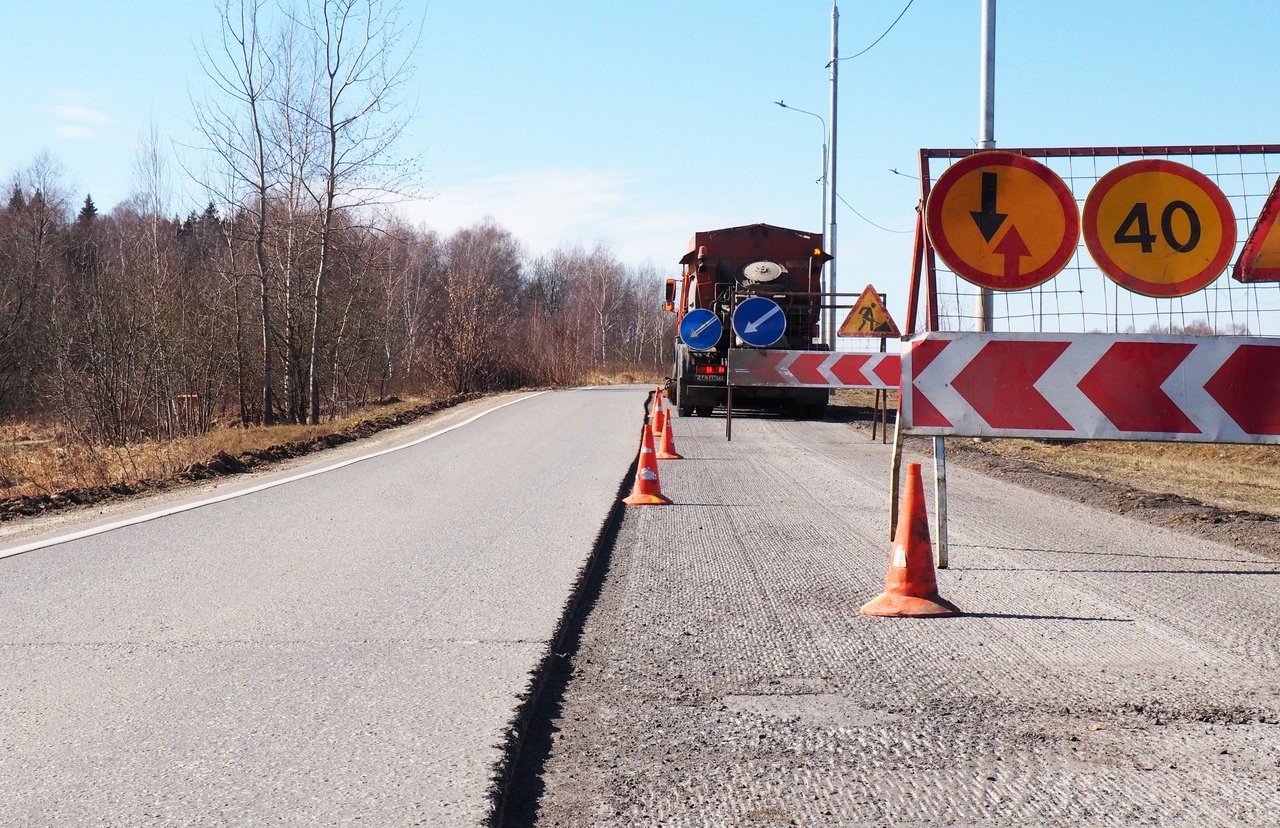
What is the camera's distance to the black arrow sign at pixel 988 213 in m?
6.36

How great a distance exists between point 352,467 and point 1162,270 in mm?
9302

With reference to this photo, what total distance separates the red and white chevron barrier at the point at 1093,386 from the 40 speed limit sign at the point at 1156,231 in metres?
0.55

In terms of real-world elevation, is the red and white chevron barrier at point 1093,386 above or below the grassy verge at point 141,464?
above

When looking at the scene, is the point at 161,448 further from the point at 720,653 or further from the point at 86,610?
the point at 720,653

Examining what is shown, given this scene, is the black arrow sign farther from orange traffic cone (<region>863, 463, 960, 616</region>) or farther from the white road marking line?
the white road marking line

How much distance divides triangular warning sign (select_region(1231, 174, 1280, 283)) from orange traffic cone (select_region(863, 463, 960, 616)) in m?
2.87

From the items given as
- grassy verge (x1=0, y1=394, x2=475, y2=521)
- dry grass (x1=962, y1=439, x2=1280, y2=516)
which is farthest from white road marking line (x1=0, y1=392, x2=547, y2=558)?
dry grass (x1=962, y1=439, x2=1280, y2=516)

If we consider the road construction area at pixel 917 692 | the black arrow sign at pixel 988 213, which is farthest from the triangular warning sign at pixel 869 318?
the black arrow sign at pixel 988 213

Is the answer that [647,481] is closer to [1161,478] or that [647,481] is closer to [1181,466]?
[1161,478]

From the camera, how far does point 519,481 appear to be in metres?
10.9

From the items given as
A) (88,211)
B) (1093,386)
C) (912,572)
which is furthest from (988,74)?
(88,211)

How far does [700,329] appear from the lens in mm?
17125

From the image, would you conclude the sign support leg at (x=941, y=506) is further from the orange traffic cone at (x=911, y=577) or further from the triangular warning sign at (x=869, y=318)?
the triangular warning sign at (x=869, y=318)

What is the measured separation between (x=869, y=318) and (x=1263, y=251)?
10.4m
